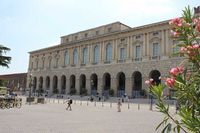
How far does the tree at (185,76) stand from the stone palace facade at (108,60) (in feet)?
120

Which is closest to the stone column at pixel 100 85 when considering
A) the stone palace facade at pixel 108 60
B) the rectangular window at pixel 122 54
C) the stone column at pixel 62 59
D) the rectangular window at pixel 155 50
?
the stone palace facade at pixel 108 60

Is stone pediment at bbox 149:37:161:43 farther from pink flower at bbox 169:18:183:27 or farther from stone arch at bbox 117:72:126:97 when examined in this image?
pink flower at bbox 169:18:183:27

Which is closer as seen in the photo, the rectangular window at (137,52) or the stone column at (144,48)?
the stone column at (144,48)

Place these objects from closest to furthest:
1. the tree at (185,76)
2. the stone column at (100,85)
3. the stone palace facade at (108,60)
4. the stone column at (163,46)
Answer: the tree at (185,76) < the stone column at (163,46) < the stone palace facade at (108,60) < the stone column at (100,85)

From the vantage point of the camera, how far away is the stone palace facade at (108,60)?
48.5 meters

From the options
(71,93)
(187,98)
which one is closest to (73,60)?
(71,93)

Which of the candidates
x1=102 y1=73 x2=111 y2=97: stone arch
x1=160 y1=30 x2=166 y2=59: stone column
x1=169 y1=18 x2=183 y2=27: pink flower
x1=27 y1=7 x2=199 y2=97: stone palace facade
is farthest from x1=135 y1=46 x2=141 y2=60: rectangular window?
x1=169 y1=18 x2=183 y2=27: pink flower

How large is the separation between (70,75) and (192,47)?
205 feet

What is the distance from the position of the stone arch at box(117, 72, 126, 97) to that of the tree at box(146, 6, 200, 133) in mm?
49232

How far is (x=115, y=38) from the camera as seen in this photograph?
56125mm

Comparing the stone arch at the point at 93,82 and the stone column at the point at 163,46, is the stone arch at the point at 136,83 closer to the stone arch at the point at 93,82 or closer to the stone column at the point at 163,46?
the stone column at the point at 163,46

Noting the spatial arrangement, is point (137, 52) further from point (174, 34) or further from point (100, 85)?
point (174, 34)

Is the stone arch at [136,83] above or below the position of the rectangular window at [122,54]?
below

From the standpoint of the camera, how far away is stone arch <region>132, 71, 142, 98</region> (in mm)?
51013
